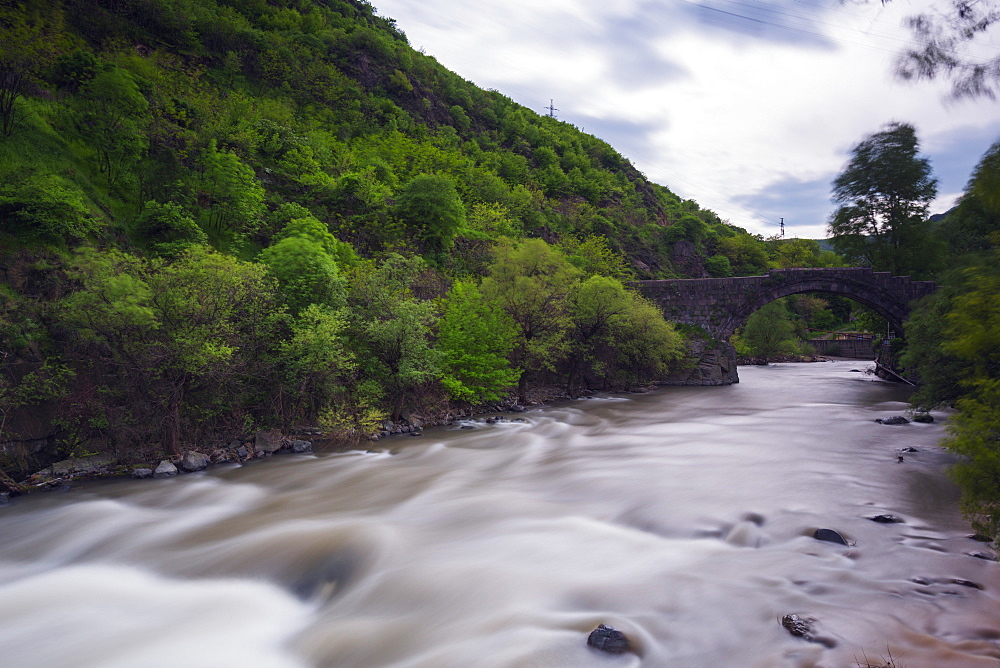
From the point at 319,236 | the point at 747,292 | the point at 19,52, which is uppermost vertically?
the point at 19,52

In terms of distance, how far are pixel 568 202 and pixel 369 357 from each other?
49201 mm

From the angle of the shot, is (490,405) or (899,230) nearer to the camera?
(490,405)

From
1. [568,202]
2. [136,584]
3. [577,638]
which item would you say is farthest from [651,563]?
[568,202]

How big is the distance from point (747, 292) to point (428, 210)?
26.5 m

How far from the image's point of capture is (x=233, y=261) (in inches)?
668

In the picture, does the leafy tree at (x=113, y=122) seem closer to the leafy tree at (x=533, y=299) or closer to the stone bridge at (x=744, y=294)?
the leafy tree at (x=533, y=299)

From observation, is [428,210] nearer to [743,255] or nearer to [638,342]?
[638,342]

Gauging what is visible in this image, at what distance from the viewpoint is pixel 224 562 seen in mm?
9789

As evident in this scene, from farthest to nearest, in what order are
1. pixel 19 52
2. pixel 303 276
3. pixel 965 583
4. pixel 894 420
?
pixel 894 420
pixel 19 52
pixel 303 276
pixel 965 583

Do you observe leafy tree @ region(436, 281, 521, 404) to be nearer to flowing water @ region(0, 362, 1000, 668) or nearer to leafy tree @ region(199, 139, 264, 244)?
flowing water @ region(0, 362, 1000, 668)

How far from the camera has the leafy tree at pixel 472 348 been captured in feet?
76.5

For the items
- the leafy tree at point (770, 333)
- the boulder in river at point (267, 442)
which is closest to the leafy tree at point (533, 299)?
the boulder in river at point (267, 442)

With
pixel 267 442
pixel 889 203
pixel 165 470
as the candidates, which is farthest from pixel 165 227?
pixel 889 203

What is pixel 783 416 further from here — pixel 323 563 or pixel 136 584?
pixel 136 584
